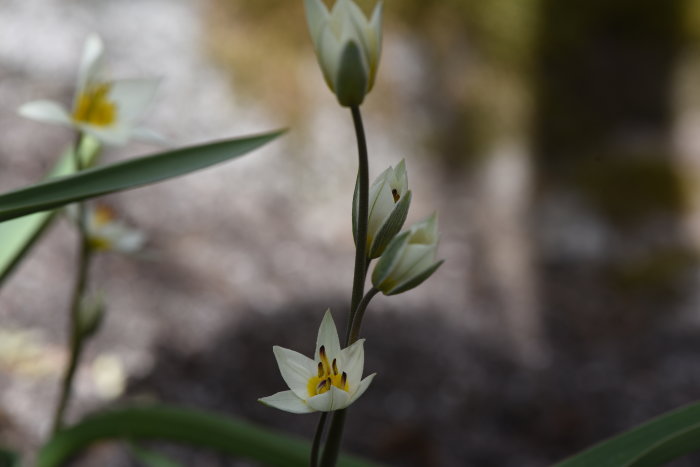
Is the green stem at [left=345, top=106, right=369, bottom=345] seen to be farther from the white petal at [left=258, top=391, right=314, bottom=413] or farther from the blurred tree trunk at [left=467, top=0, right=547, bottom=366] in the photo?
the blurred tree trunk at [left=467, top=0, right=547, bottom=366]

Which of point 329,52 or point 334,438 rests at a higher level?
point 329,52

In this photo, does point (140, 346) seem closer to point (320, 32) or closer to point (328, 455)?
point (328, 455)

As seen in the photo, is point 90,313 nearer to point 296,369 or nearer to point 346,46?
point 296,369

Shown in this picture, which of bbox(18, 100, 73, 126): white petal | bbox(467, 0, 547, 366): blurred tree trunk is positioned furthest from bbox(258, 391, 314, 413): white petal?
bbox(467, 0, 547, 366): blurred tree trunk

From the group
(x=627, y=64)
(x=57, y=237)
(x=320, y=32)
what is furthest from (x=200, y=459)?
(x=627, y=64)

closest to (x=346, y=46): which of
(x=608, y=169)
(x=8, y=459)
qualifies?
(x=8, y=459)

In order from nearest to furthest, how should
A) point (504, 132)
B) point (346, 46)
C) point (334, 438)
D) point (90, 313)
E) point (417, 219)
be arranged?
point (346, 46)
point (334, 438)
point (90, 313)
point (417, 219)
point (504, 132)

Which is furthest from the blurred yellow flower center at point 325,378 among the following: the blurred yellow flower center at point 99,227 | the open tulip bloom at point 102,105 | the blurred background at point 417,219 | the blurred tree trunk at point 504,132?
the blurred tree trunk at point 504,132
